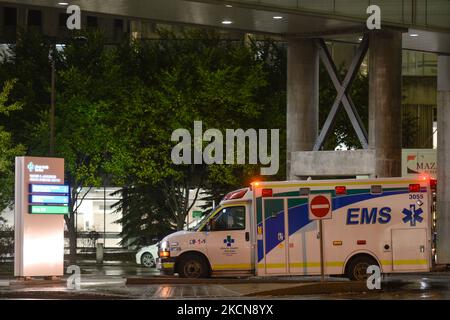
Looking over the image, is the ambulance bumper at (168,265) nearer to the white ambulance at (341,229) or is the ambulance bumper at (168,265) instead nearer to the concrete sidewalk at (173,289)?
the concrete sidewalk at (173,289)

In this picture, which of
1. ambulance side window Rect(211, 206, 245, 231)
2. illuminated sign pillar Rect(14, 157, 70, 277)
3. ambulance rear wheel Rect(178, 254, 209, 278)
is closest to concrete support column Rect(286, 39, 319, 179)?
ambulance side window Rect(211, 206, 245, 231)

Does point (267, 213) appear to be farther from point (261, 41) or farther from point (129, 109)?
point (261, 41)

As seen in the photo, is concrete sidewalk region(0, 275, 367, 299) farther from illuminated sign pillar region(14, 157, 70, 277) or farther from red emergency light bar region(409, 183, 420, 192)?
red emergency light bar region(409, 183, 420, 192)

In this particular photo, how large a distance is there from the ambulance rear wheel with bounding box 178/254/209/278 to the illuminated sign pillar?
10.5 feet

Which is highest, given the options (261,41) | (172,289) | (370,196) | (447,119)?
(261,41)

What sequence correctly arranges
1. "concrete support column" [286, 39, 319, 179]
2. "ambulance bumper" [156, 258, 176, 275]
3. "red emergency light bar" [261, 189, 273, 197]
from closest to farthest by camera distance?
"red emergency light bar" [261, 189, 273, 197] < "ambulance bumper" [156, 258, 176, 275] < "concrete support column" [286, 39, 319, 179]

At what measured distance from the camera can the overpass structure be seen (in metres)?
33.9

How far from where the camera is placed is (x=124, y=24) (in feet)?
232

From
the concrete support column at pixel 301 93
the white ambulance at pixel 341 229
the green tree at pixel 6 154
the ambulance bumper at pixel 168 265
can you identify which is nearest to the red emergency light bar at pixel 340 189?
the white ambulance at pixel 341 229

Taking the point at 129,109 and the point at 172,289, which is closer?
the point at 172,289

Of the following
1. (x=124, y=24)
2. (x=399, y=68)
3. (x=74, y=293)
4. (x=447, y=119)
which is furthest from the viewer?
(x=124, y=24)

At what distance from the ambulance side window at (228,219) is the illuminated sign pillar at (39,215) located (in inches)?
157
